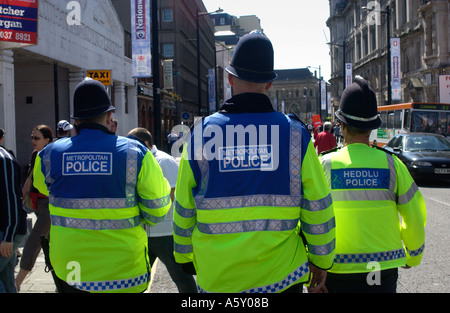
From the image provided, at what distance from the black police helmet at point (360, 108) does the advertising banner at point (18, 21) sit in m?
10.1

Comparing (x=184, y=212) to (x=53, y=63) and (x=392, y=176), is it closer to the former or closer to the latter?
(x=392, y=176)

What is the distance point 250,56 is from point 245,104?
0.86ft

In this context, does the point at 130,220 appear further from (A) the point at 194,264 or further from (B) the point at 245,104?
(B) the point at 245,104

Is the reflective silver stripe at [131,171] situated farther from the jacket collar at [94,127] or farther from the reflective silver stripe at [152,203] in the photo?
the jacket collar at [94,127]

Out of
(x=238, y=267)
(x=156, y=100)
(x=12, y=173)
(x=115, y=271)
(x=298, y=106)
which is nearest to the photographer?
(x=238, y=267)

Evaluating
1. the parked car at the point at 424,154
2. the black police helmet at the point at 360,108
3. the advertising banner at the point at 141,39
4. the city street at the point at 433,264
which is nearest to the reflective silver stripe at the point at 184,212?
the black police helmet at the point at 360,108

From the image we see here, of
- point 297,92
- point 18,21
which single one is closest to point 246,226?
point 18,21

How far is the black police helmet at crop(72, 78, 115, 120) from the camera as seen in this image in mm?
3055

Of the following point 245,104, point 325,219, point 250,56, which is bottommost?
point 325,219

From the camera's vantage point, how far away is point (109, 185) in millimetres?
2891

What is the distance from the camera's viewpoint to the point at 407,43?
45.0 meters
